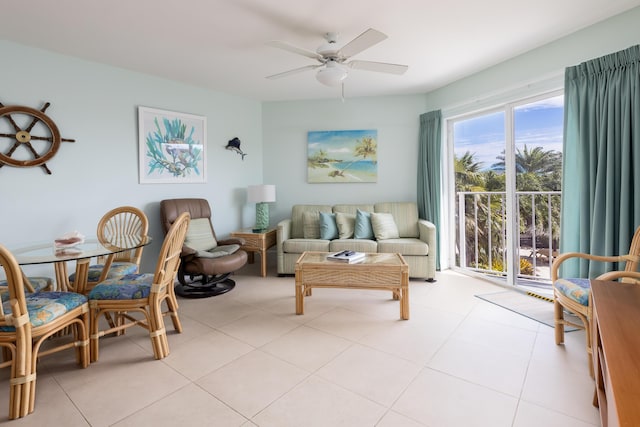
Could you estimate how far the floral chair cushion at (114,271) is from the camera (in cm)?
248

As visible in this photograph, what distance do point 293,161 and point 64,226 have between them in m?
2.88

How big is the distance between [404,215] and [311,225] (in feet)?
4.21

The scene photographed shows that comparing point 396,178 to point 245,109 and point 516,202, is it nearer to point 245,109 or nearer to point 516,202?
point 516,202

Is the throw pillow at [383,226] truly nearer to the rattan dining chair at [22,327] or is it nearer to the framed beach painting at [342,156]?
the framed beach painting at [342,156]

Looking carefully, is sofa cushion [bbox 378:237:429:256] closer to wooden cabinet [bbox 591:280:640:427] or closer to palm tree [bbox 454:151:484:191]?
palm tree [bbox 454:151:484:191]

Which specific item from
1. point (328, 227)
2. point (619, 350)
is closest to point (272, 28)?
point (328, 227)

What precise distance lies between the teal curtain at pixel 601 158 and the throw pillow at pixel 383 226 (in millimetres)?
1761

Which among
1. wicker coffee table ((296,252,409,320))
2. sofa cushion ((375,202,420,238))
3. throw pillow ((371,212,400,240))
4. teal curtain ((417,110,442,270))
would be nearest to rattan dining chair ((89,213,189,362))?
wicker coffee table ((296,252,409,320))

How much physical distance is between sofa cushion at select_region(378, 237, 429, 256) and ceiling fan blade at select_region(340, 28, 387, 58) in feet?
7.13

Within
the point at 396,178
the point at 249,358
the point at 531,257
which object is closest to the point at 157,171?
the point at 249,358

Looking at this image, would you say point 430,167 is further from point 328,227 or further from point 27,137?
point 27,137

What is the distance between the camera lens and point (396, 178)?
15.1 ft

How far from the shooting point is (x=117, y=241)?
8.41 feet

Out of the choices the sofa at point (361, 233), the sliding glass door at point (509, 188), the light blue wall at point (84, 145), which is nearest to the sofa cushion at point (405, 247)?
the sofa at point (361, 233)
